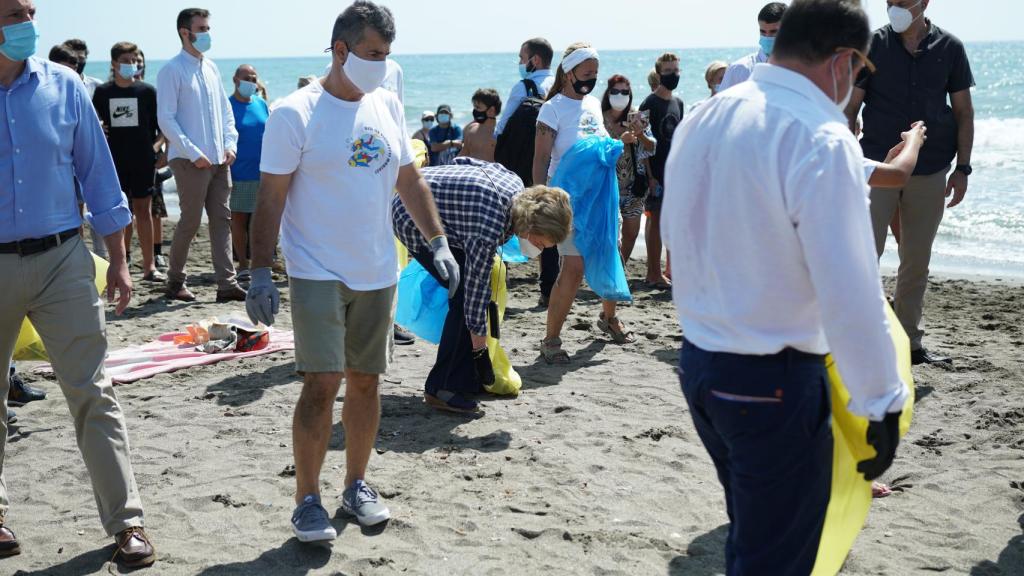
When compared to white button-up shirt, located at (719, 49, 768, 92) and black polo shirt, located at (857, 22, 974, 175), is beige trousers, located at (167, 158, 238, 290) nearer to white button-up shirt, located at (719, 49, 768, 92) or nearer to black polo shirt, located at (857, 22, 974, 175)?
white button-up shirt, located at (719, 49, 768, 92)

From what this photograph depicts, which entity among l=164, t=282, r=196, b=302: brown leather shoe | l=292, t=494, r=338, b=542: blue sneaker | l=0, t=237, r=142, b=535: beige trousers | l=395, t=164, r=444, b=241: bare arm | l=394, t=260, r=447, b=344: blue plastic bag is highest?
l=395, t=164, r=444, b=241: bare arm

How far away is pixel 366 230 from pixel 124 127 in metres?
5.78

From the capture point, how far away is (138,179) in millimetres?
9031

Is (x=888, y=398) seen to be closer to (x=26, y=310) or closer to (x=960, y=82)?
(x=26, y=310)

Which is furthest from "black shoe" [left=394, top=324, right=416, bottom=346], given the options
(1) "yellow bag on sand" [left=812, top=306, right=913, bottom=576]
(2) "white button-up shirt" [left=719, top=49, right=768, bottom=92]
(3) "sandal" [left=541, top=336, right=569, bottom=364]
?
(1) "yellow bag on sand" [left=812, top=306, right=913, bottom=576]

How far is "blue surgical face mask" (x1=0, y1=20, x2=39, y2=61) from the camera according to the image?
3670 millimetres

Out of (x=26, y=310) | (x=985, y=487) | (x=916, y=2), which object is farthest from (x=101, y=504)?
(x=916, y=2)

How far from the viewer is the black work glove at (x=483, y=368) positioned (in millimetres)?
5875

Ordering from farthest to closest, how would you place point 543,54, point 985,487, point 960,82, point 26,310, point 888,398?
point 543,54
point 960,82
point 985,487
point 26,310
point 888,398

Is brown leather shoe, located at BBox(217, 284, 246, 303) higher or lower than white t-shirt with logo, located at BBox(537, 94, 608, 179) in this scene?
lower

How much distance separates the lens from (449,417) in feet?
19.1

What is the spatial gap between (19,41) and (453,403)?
2.91 metres

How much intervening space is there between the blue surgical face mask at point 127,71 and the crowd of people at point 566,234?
137 inches

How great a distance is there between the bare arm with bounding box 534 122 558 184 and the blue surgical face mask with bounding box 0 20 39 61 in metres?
3.94
